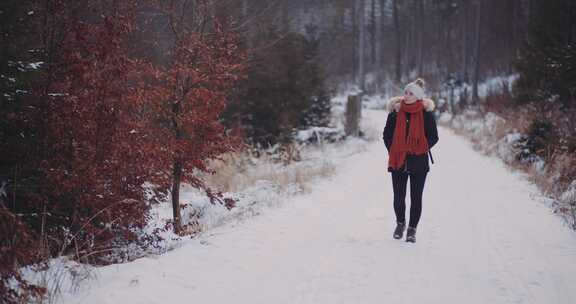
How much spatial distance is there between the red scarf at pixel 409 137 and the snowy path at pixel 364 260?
1042 mm

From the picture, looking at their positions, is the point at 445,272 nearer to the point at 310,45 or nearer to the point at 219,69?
the point at 219,69

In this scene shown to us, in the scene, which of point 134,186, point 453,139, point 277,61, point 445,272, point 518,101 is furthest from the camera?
point 453,139

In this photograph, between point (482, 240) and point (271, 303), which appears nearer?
point (271, 303)

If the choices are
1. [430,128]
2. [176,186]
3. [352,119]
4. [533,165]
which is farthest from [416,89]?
[352,119]

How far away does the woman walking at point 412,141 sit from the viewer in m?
5.15

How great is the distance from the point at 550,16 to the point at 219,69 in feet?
47.0

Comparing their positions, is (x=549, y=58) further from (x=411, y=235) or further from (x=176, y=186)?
(x=176, y=186)

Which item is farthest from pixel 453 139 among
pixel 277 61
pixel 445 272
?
→ pixel 445 272

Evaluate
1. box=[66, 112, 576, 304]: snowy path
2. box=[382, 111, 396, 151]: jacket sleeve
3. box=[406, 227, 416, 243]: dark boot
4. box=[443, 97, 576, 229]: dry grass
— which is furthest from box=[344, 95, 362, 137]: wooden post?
box=[406, 227, 416, 243]: dark boot

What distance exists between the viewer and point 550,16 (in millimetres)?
15219

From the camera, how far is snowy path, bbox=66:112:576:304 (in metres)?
3.60

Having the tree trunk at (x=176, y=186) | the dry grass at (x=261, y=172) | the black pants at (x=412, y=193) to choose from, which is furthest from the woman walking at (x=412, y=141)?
Answer: the dry grass at (x=261, y=172)

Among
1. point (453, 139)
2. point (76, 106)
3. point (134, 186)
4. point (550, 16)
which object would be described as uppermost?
Result: point (550, 16)

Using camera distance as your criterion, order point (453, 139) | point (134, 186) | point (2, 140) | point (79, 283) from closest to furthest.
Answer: point (79, 283) → point (2, 140) → point (134, 186) → point (453, 139)
